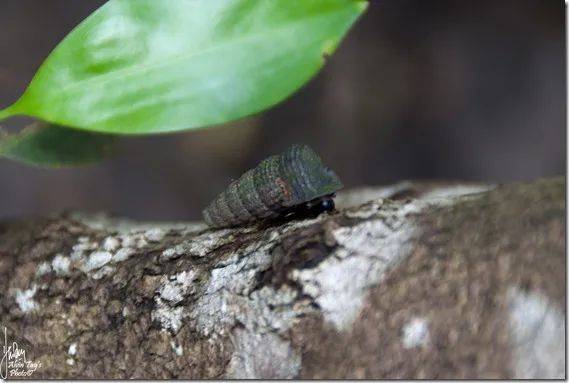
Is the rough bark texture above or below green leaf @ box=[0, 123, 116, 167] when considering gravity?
below

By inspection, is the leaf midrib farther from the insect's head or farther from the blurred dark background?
the blurred dark background

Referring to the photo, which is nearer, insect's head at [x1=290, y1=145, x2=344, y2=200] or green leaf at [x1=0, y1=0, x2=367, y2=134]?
green leaf at [x1=0, y1=0, x2=367, y2=134]

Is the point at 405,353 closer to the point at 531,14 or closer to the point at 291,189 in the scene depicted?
the point at 291,189

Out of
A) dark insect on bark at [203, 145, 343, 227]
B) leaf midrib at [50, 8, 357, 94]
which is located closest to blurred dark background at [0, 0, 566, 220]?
dark insect on bark at [203, 145, 343, 227]

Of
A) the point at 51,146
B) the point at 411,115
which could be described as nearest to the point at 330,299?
the point at 51,146

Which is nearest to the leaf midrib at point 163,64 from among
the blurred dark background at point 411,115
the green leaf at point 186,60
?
the green leaf at point 186,60

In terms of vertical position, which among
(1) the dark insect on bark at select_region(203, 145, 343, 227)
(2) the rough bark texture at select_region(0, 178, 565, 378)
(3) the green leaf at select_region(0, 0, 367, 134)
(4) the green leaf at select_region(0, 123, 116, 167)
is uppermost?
(3) the green leaf at select_region(0, 0, 367, 134)

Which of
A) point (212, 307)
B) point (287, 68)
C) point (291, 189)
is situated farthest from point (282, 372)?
point (287, 68)
